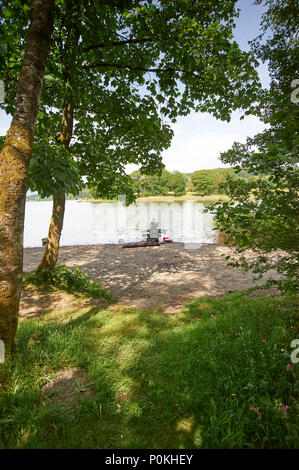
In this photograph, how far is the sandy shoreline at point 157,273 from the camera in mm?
7050

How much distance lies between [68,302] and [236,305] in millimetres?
4712

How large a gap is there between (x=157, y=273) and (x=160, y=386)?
272 inches

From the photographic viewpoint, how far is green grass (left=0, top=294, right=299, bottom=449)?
6.87 feet

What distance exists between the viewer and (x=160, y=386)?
9.29 feet

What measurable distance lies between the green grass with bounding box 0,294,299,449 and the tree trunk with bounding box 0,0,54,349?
2.85ft

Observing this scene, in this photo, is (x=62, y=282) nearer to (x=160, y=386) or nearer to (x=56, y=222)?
(x=56, y=222)

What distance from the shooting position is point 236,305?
17.5 feet

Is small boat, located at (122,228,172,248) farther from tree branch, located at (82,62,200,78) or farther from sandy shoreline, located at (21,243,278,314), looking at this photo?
tree branch, located at (82,62,200,78)

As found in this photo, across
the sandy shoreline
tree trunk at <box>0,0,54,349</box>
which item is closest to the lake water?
the sandy shoreline

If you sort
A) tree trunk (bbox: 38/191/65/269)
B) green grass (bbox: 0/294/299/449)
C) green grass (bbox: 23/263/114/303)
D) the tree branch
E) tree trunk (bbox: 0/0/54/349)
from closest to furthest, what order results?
1. green grass (bbox: 0/294/299/449)
2. tree trunk (bbox: 0/0/54/349)
3. the tree branch
4. green grass (bbox: 23/263/114/303)
5. tree trunk (bbox: 38/191/65/269)

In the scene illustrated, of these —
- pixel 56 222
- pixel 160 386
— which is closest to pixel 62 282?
pixel 56 222

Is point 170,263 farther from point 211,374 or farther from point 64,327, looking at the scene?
point 211,374

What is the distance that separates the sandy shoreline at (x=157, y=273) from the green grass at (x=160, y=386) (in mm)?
2130

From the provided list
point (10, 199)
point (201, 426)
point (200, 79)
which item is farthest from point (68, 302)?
point (200, 79)
